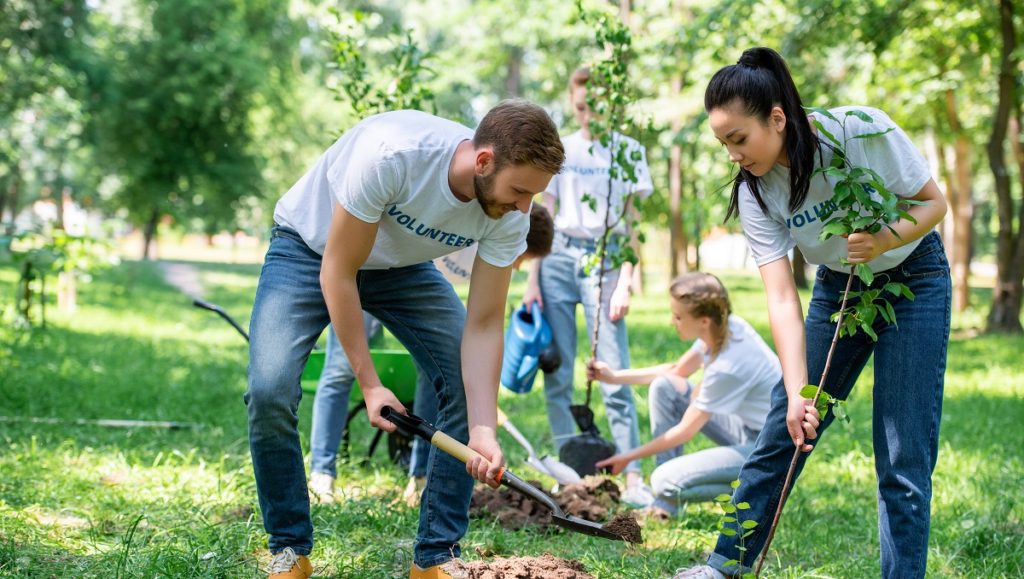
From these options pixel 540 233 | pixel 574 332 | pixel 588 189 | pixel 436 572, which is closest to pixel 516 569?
pixel 436 572

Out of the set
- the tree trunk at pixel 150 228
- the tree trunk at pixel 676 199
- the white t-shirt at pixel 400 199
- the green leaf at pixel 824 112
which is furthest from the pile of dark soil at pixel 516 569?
the tree trunk at pixel 150 228

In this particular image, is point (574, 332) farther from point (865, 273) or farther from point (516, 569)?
point (865, 273)

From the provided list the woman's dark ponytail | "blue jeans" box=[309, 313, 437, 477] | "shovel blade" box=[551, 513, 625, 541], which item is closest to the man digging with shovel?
"shovel blade" box=[551, 513, 625, 541]

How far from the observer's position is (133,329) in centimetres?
957

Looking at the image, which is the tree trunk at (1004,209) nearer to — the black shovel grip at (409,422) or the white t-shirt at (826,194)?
the white t-shirt at (826,194)

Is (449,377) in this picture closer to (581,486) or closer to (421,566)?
(421,566)

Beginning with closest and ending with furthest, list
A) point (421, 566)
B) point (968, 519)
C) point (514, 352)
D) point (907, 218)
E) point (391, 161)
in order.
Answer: point (907, 218) < point (391, 161) < point (421, 566) < point (968, 519) < point (514, 352)

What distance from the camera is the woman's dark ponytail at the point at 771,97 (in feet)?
8.06

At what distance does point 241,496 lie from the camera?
3.75m

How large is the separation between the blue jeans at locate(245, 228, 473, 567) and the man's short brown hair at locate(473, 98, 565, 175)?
621 mm

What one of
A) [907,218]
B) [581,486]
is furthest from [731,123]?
[581,486]

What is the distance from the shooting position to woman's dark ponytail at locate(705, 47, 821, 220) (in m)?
2.46

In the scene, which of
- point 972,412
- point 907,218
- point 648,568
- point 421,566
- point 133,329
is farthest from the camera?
point 133,329

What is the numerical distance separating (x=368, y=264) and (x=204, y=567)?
3.41ft
